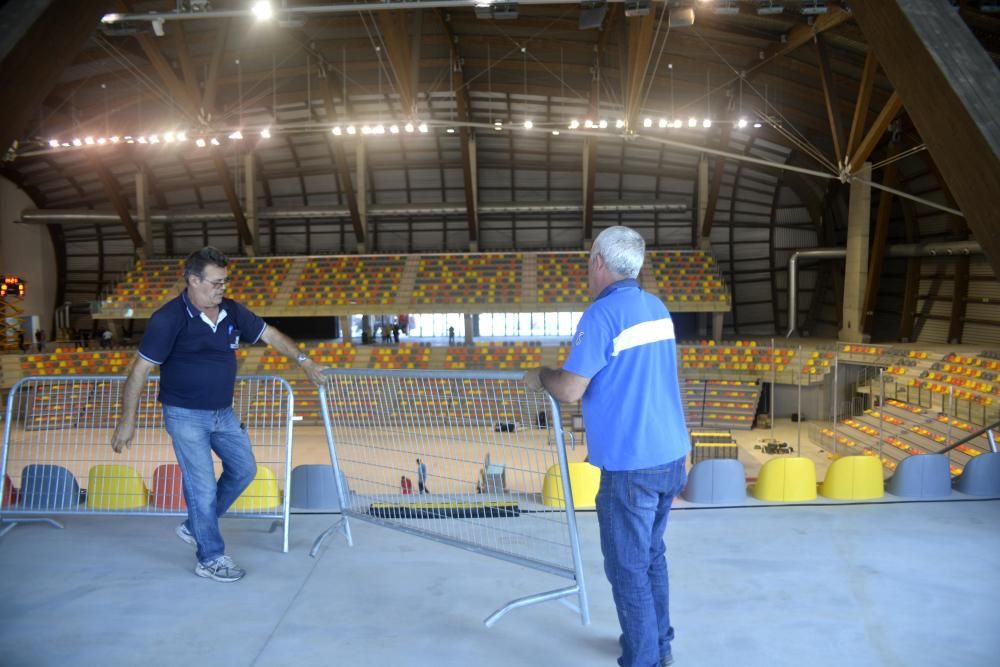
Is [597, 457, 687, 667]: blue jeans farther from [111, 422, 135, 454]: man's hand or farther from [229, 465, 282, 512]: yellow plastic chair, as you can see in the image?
[229, 465, 282, 512]: yellow plastic chair

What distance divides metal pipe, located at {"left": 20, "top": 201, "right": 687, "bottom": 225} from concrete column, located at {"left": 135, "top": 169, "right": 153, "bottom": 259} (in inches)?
15.7

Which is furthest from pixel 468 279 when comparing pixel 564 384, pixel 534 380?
pixel 564 384

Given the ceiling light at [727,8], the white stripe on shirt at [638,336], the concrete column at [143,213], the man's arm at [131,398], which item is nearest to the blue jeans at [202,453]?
the man's arm at [131,398]

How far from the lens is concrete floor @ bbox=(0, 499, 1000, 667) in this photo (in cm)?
269

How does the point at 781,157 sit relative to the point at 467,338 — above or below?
above

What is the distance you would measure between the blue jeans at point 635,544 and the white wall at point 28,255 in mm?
33092

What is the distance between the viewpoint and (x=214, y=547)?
3512mm

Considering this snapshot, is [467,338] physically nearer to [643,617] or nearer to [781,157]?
[781,157]

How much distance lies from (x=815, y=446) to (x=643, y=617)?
18.9m

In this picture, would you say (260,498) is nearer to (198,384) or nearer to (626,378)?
(198,384)

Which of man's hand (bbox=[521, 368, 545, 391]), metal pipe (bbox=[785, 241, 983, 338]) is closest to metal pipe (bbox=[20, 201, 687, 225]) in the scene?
metal pipe (bbox=[785, 241, 983, 338])

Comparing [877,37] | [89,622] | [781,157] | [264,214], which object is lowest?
[89,622]

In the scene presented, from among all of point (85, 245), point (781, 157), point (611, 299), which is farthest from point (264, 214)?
point (611, 299)

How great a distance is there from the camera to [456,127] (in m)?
25.6
